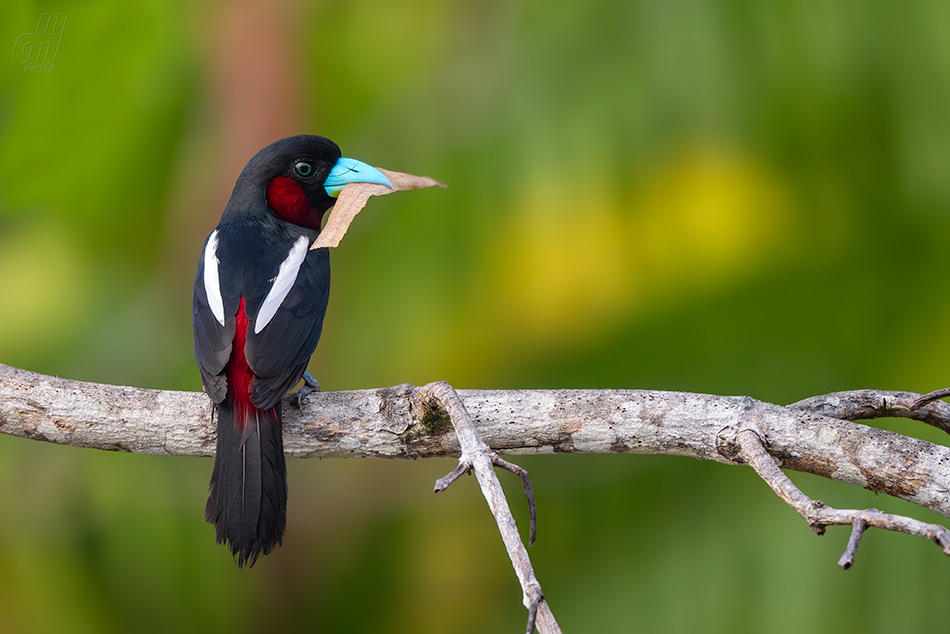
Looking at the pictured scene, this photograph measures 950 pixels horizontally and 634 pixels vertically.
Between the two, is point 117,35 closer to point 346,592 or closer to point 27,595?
point 27,595

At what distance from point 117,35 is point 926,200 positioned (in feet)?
9.42

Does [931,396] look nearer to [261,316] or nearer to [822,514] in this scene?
[822,514]

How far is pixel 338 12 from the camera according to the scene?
10.2 ft

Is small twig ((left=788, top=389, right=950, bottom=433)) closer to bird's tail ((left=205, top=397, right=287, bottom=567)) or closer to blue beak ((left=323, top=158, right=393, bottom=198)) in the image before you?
bird's tail ((left=205, top=397, right=287, bottom=567))

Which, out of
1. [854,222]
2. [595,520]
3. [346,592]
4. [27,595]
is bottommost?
[27,595]

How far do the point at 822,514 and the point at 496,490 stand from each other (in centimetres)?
40

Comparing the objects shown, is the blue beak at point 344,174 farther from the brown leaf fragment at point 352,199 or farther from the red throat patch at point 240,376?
the red throat patch at point 240,376

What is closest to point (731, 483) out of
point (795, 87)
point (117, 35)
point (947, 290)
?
point (947, 290)

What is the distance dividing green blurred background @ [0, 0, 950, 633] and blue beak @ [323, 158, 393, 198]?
736 millimetres

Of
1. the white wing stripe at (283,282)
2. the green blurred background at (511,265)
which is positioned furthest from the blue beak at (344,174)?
the green blurred background at (511,265)

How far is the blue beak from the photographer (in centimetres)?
196
